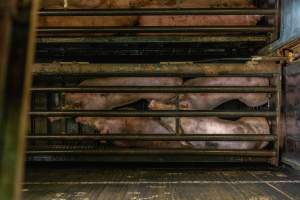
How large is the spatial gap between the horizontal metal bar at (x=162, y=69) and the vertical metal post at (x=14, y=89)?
3045mm

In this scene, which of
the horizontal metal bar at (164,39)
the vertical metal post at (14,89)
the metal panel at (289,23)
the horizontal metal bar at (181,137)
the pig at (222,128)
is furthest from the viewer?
the pig at (222,128)

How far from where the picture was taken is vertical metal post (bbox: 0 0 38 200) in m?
0.57

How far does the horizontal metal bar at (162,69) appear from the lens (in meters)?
3.64

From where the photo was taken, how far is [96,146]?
3.88 meters

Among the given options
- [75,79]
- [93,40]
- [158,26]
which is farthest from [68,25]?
[158,26]

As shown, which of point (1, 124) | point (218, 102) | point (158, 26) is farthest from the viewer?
point (218, 102)

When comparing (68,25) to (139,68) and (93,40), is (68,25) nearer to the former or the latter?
(93,40)

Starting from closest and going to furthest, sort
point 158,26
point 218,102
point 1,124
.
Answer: point 1,124 < point 158,26 < point 218,102

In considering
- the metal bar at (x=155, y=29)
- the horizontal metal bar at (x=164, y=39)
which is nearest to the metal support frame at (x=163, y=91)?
the horizontal metal bar at (x=164, y=39)

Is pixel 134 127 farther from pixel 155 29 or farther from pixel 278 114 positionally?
pixel 278 114

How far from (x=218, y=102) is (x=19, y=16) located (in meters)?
3.38

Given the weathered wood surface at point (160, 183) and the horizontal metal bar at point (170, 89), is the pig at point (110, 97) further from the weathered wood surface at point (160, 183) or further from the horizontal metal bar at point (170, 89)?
the weathered wood surface at point (160, 183)

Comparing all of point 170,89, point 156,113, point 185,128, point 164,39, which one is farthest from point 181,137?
point 164,39

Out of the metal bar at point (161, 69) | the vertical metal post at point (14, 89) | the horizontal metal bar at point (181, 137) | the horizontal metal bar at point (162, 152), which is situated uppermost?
the metal bar at point (161, 69)
